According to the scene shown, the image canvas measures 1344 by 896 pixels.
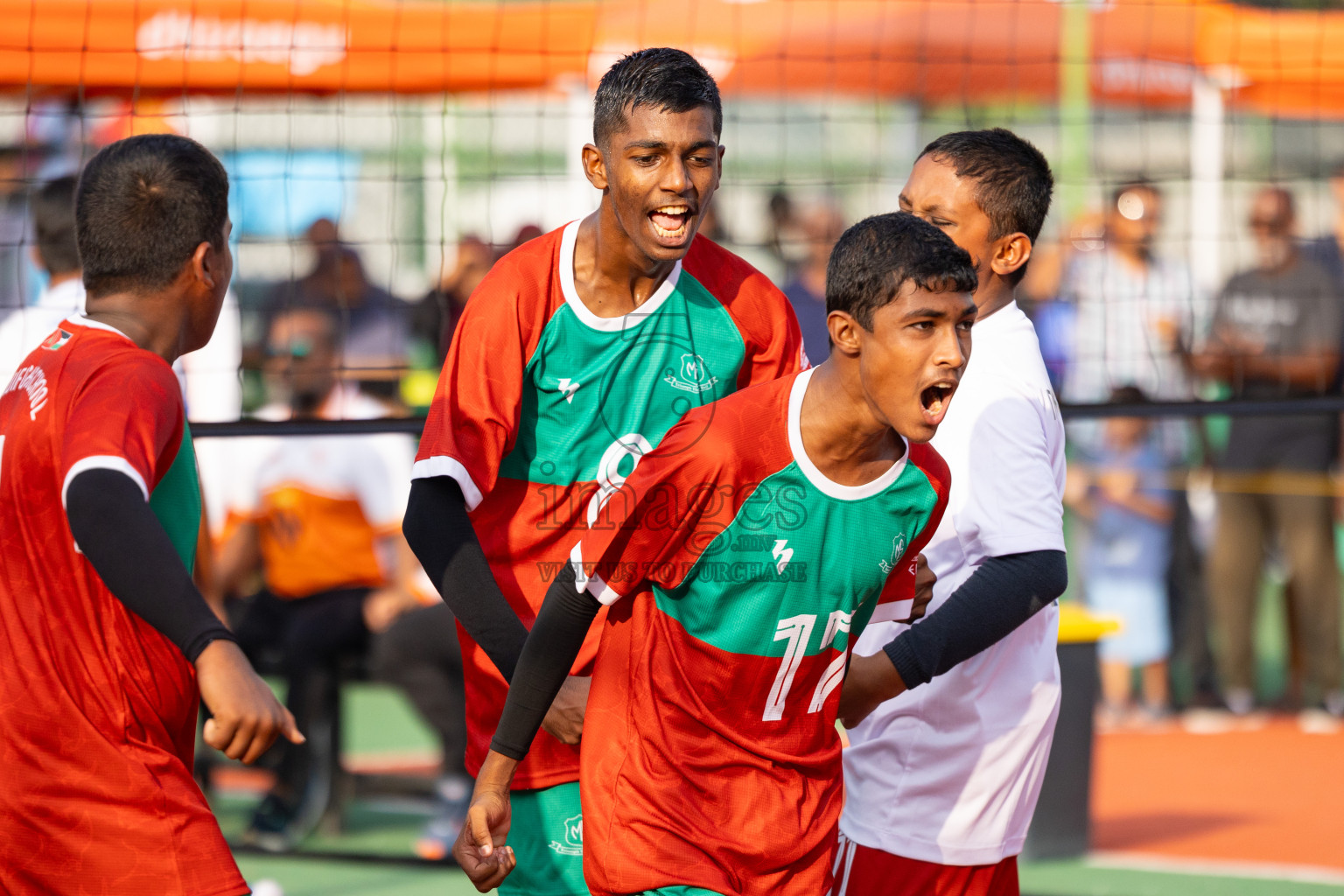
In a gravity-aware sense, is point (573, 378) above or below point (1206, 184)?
below

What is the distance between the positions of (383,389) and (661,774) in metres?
5.50

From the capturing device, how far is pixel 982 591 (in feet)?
9.64

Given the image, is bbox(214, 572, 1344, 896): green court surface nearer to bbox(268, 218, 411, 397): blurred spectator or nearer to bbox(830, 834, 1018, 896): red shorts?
bbox(268, 218, 411, 397): blurred spectator

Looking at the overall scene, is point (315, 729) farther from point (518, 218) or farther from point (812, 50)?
point (518, 218)

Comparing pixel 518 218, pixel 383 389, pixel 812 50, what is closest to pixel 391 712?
pixel 383 389

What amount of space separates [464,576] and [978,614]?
1.00 meters

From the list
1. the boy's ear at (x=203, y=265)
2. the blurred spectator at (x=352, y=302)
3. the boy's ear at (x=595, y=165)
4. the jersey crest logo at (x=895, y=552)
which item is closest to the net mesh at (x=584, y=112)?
the blurred spectator at (x=352, y=302)

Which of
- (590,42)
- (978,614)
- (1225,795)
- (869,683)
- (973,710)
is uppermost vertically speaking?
(590,42)

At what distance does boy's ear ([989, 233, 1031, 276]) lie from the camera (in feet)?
10.7

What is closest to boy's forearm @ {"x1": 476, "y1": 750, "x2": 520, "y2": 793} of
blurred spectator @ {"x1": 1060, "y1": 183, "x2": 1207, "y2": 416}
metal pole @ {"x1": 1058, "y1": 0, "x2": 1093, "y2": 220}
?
blurred spectator @ {"x1": 1060, "y1": 183, "x2": 1207, "y2": 416}

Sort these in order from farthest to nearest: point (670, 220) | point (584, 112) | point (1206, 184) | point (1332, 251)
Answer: point (1206, 184), point (1332, 251), point (584, 112), point (670, 220)

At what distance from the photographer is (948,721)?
3.19 metres

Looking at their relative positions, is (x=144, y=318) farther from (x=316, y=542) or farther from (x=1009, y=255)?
(x=316, y=542)

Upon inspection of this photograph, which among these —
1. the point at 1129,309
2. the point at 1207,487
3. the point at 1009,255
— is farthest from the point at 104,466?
the point at 1129,309
